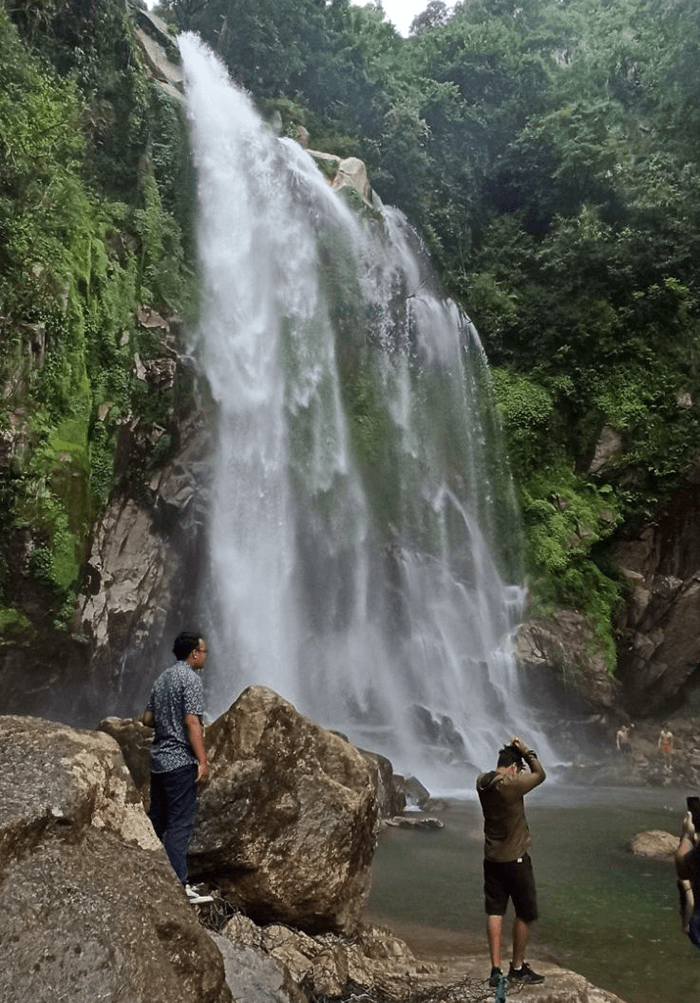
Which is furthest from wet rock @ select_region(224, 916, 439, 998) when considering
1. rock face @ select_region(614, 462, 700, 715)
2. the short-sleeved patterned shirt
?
rock face @ select_region(614, 462, 700, 715)

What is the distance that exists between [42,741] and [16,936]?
100 centimetres

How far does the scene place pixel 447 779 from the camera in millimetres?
14867

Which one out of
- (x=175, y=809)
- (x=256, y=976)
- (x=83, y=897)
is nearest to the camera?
(x=83, y=897)

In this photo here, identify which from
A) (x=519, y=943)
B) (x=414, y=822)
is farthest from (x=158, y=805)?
(x=414, y=822)

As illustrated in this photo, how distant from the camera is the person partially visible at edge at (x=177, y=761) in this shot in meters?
4.49

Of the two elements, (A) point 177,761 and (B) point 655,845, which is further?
(B) point 655,845

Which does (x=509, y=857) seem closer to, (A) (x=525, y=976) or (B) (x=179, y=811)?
(A) (x=525, y=976)

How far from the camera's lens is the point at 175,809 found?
14.8 ft

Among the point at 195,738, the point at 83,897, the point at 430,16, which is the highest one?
the point at 430,16

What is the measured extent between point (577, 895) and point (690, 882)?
421cm

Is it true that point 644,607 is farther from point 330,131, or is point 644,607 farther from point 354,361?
point 330,131

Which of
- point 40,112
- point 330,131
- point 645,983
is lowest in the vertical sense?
point 645,983

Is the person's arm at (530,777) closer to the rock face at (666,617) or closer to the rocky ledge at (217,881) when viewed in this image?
the rocky ledge at (217,881)

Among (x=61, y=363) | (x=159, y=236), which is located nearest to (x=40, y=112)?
(x=61, y=363)
